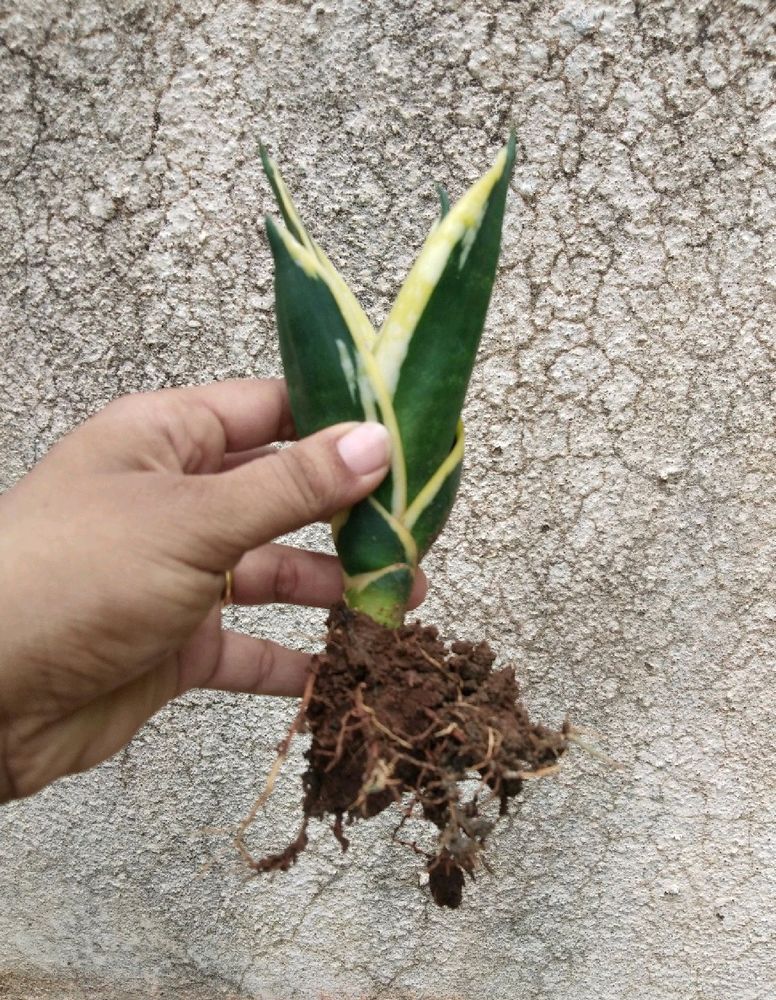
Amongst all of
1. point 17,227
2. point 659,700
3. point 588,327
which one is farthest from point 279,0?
point 659,700

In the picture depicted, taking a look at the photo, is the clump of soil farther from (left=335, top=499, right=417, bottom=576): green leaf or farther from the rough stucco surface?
the rough stucco surface

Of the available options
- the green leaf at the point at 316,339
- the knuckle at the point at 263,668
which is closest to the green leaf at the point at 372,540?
the green leaf at the point at 316,339

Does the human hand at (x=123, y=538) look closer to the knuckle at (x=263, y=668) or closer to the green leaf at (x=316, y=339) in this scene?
the green leaf at (x=316, y=339)

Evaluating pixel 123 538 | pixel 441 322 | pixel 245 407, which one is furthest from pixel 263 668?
pixel 441 322

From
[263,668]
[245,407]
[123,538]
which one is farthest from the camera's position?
[263,668]

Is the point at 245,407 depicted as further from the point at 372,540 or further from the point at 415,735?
the point at 415,735
